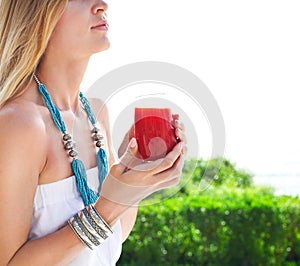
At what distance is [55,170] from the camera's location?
4.58ft

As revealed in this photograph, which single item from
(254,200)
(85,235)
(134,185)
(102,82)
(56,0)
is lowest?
(254,200)

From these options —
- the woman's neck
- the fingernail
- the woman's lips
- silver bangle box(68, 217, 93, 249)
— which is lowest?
silver bangle box(68, 217, 93, 249)

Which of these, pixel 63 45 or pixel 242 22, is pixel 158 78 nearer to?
pixel 63 45

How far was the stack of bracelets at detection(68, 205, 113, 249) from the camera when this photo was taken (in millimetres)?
1317

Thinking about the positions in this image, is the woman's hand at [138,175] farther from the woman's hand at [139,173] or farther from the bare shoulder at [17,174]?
the bare shoulder at [17,174]

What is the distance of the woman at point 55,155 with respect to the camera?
51.0 inches

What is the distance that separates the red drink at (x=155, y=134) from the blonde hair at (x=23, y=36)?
0.31 meters

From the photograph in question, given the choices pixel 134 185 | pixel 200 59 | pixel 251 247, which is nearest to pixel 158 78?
pixel 134 185

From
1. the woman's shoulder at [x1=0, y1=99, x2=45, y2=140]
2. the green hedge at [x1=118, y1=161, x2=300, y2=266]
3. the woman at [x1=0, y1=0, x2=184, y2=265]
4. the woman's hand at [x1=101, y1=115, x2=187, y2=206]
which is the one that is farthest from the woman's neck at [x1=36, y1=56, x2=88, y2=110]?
the green hedge at [x1=118, y1=161, x2=300, y2=266]

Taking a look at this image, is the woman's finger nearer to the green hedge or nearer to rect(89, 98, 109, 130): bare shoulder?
rect(89, 98, 109, 130): bare shoulder

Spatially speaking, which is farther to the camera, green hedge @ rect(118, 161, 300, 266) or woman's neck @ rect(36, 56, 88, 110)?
green hedge @ rect(118, 161, 300, 266)

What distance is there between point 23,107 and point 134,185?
0.30 metres

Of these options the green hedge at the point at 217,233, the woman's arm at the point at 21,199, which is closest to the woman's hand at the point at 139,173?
the woman's arm at the point at 21,199

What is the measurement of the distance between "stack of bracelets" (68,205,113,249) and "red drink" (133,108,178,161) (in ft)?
0.58
